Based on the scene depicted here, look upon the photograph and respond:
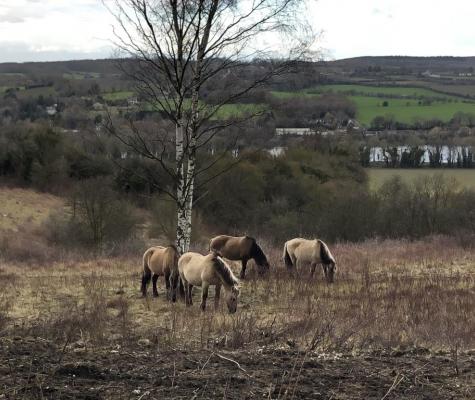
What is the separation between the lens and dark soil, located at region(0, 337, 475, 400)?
525 centimetres

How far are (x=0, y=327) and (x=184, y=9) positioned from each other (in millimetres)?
6435

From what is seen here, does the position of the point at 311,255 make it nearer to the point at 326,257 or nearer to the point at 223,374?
the point at 326,257

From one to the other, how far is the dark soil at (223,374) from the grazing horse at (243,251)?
7378 millimetres

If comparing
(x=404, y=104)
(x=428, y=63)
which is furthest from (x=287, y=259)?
(x=428, y=63)

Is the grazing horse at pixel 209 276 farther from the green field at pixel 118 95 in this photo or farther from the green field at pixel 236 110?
the green field at pixel 118 95

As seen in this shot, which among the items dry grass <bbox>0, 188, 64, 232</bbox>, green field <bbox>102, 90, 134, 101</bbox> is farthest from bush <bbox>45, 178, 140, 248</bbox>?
green field <bbox>102, 90, 134, 101</bbox>

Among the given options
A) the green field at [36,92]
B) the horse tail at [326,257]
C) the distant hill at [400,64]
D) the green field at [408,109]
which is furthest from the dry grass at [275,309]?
the distant hill at [400,64]

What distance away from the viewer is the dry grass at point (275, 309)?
766cm

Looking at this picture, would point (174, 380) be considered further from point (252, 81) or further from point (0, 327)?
point (252, 81)

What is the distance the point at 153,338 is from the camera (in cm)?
762

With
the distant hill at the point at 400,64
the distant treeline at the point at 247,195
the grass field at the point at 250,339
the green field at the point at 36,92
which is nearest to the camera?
the grass field at the point at 250,339

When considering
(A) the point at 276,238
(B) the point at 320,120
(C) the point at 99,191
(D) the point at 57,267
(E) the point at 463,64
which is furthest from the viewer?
(E) the point at 463,64

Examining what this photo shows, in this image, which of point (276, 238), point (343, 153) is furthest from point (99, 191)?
point (343, 153)

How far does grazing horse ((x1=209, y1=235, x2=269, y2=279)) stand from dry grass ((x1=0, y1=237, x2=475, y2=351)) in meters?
0.38
